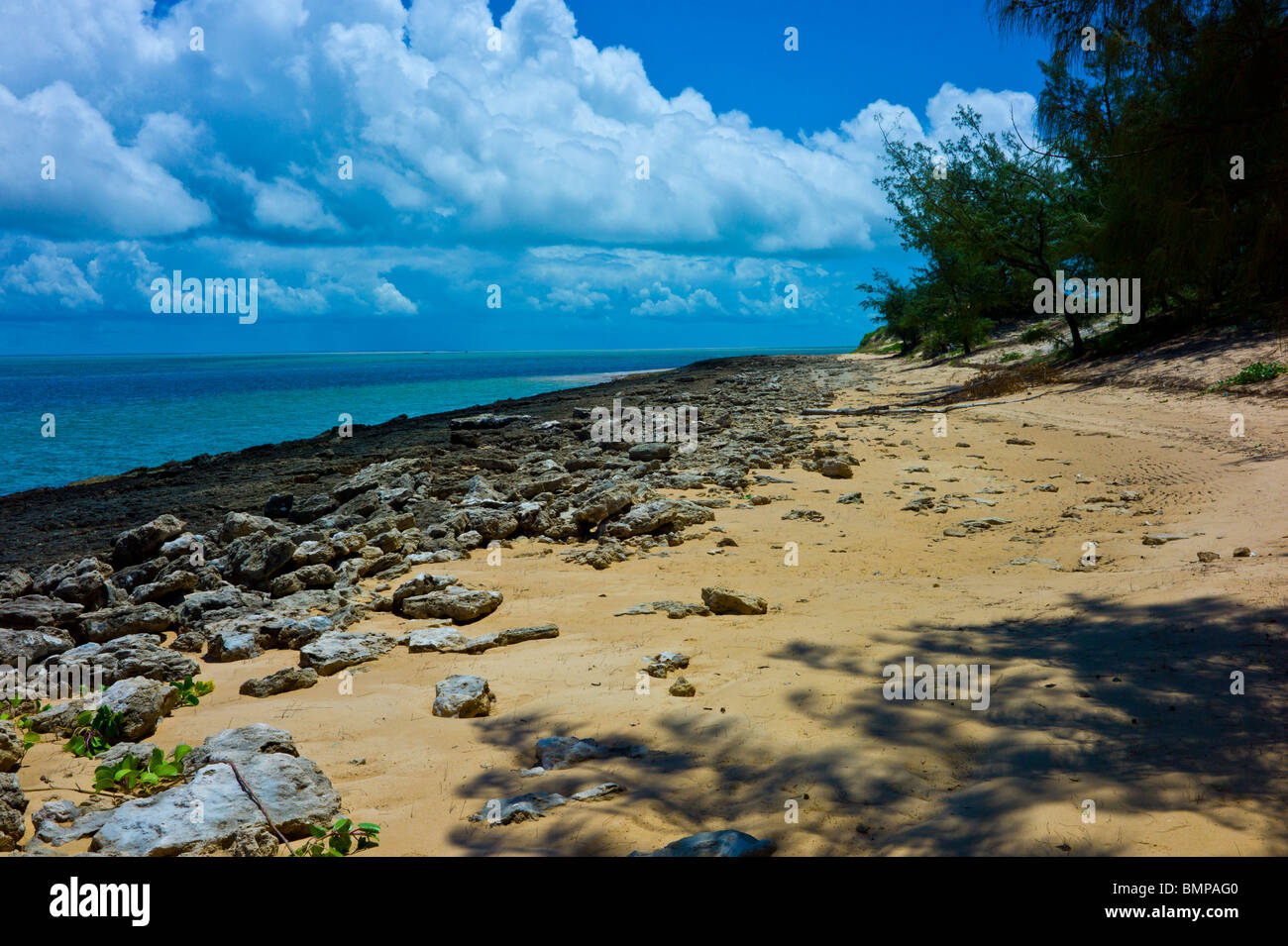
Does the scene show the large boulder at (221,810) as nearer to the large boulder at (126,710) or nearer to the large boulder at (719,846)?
the large boulder at (126,710)

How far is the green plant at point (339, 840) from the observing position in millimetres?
3195

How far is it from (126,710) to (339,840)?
90.8 inches

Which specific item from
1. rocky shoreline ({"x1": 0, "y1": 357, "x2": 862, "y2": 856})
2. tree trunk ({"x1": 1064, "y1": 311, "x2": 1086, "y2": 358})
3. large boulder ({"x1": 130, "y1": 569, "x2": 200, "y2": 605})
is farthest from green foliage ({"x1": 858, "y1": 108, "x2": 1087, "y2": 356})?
large boulder ({"x1": 130, "y1": 569, "x2": 200, "y2": 605})

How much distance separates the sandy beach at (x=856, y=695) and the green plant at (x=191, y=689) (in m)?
0.14

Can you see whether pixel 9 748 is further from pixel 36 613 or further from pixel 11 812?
pixel 36 613

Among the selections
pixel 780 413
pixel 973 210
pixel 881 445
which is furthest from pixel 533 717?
pixel 973 210

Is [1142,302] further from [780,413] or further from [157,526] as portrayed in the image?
[157,526]

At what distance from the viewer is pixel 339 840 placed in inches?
127

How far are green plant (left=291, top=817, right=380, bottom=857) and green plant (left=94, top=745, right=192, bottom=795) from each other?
1.12m

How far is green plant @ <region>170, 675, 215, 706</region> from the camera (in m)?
5.21

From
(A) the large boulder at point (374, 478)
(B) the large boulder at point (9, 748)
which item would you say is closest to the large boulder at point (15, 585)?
(A) the large boulder at point (374, 478)

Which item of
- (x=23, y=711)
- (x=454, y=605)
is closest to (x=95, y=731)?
(x=23, y=711)

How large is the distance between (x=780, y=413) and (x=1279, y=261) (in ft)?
53.0
